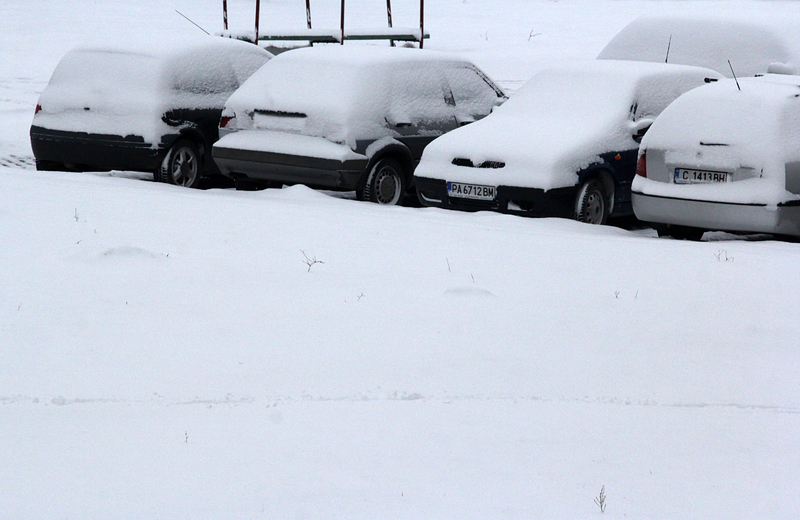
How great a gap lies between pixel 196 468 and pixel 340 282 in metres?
2.34

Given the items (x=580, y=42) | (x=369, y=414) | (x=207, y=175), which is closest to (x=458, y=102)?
(x=207, y=175)

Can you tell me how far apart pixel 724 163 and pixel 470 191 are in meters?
2.15

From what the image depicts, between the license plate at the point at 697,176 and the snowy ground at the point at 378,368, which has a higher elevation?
the license plate at the point at 697,176

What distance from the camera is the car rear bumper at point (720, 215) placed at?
8211 millimetres

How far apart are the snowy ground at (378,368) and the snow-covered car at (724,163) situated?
0.37m

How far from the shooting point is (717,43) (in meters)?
13.2

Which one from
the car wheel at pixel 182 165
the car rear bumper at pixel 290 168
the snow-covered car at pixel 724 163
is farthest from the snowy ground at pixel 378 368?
the car wheel at pixel 182 165

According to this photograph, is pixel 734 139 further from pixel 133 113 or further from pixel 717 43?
pixel 133 113

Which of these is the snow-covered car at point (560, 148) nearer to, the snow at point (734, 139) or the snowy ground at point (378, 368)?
the snow at point (734, 139)

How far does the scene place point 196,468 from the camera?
12.8 ft

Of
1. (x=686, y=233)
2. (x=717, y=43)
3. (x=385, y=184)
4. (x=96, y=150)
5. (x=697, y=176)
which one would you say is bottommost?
(x=686, y=233)

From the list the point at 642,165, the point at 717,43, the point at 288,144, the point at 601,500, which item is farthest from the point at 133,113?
the point at 601,500

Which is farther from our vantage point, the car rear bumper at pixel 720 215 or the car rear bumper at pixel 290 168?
the car rear bumper at pixel 290 168

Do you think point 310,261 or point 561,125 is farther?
point 561,125
